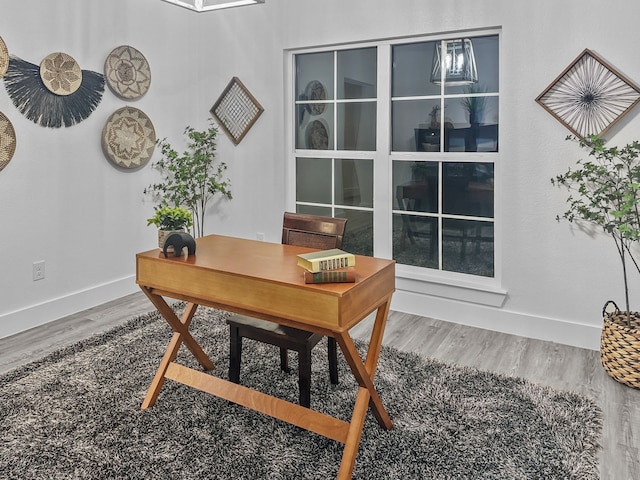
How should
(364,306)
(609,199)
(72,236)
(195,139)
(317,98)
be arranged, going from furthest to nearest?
(195,139)
(317,98)
(72,236)
(609,199)
(364,306)

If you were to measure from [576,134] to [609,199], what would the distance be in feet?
1.61

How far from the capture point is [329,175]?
13.8ft

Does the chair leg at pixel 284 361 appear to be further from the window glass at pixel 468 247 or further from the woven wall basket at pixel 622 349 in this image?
the woven wall basket at pixel 622 349

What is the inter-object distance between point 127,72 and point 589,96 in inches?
133

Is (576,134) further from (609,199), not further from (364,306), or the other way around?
→ (364,306)

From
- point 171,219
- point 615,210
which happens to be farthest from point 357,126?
point 171,219

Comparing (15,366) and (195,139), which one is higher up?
(195,139)

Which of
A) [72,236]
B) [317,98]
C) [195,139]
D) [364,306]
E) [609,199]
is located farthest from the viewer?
[195,139]

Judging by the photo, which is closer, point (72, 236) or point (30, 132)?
point (30, 132)

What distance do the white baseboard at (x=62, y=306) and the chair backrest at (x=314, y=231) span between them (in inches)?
79.8

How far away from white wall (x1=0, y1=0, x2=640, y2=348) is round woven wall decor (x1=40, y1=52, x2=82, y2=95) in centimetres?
6

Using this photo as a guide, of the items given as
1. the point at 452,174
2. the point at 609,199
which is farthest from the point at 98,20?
the point at 609,199

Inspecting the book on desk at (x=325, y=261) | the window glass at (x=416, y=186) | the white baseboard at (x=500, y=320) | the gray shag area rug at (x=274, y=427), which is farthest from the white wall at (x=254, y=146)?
the book on desk at (x=325, y=261)

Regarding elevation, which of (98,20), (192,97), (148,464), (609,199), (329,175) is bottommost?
(148,464)
